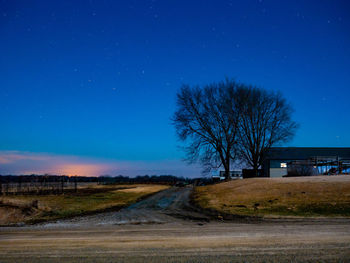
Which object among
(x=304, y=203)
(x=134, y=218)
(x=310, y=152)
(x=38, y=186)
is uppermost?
(x=310, y=152)

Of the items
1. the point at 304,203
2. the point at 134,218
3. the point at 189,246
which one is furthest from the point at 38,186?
the point at 189,246

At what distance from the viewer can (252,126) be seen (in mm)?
36406

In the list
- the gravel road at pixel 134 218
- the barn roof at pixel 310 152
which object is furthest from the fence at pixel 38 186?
the barn roof at pixel 310 152

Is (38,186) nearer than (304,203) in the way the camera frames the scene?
No

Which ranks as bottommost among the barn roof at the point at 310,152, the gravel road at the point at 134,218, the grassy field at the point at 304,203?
the gravel road at the point at 134,218

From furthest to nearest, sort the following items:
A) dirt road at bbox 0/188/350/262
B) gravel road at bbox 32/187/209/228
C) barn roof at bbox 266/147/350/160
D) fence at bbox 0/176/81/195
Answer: barn roof at bbox 266/147/350/160, fence at bbox 0/176/81/195, gravel road at bbox 32/187/209/228, dirt road at bbox 0/188/350/262

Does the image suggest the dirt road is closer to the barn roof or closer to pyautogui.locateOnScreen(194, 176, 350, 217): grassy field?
pyautogui.locateOnScreen(194, 176, 350, 217): grassy field

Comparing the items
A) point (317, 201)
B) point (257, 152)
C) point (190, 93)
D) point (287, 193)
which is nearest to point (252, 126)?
point (257, 152)

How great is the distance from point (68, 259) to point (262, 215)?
26.8ft

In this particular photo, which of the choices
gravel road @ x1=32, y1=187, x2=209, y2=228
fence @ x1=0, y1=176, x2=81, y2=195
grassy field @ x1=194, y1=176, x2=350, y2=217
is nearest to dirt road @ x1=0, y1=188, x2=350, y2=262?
gravel road @ x1=32, y1=187, x2=209, y2=228

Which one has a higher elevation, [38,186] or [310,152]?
[310,152]

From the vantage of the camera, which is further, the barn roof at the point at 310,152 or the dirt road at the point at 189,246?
the barn roof at the point at 310,152

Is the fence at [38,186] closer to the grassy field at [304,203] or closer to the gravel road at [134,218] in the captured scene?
the gravel road at [134,218]

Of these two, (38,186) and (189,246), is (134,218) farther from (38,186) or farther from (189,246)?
(38,186)
